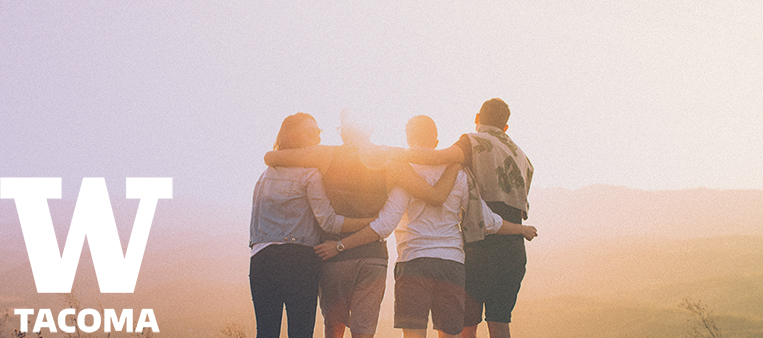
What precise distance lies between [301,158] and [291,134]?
0.78 feet

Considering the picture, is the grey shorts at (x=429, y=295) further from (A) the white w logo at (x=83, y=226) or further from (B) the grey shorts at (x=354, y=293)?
(A) the white w logo at (x=83, y=226)

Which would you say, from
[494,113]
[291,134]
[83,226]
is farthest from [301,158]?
[83,226]

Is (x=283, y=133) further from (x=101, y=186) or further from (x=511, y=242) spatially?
(x=101, y=186)

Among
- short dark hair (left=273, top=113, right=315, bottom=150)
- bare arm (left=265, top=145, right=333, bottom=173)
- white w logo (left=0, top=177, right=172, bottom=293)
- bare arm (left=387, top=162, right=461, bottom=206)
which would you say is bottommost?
white w logo (left=0, top=177, right=172, bottom=293)

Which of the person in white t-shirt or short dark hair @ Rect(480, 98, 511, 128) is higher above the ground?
short dark hair @ Rect(480, 98, 511, 128)

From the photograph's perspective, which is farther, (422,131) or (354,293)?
(422,131)

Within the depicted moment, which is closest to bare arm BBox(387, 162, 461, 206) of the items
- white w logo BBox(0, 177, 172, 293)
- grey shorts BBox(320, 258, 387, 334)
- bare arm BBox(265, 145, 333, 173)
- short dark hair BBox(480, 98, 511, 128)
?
bare arm BBox(265, 145, 333, 173)

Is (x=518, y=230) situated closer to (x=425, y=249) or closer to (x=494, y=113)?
(x=425, y=249)

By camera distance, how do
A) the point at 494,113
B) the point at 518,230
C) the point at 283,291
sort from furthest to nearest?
the point at 494,113 → the point at 518,230 → the point at 283,291

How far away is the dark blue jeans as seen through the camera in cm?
377

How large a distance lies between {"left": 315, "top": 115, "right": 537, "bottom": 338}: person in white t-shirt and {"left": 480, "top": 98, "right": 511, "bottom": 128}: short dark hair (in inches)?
27.7

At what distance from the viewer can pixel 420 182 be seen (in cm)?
401

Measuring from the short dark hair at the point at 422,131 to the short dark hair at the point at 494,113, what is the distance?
638 millimetres

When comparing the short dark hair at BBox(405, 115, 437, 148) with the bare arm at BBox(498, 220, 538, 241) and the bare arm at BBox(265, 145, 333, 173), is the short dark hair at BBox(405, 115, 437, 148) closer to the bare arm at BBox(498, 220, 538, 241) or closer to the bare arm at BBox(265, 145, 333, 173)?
the bare arm at BBox(265, 145, 333, 173)
